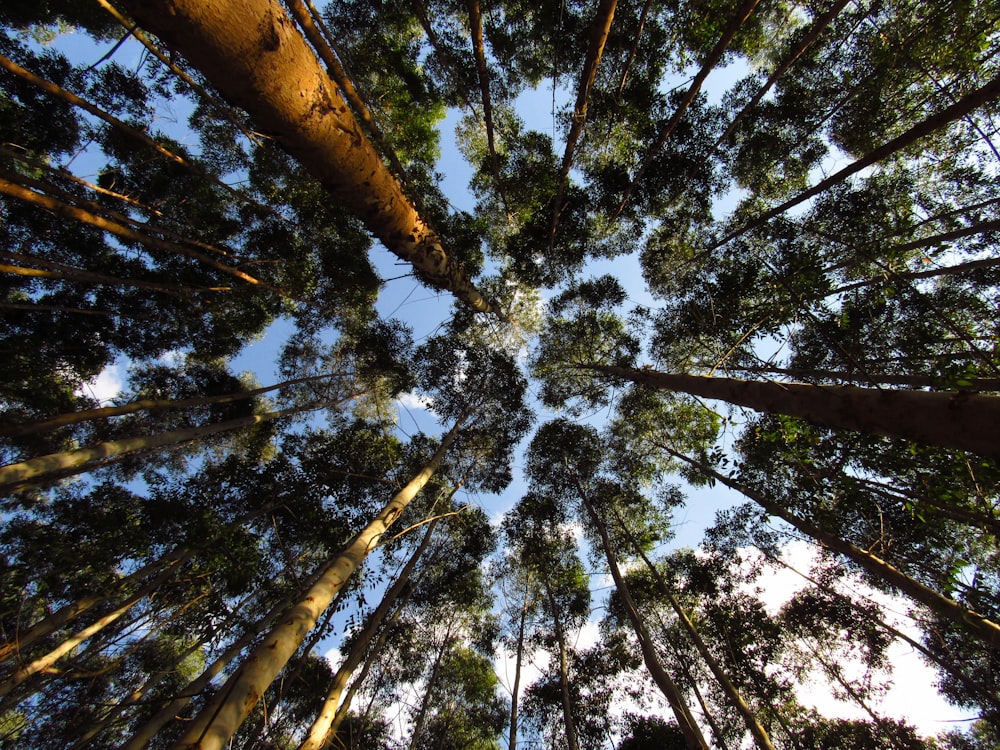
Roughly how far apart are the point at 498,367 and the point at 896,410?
9.41 m

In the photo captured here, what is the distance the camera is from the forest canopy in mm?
6180

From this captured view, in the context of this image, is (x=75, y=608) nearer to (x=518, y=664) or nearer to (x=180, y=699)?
(x=180, y=699)

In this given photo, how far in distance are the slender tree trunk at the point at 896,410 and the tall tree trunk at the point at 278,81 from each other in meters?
3.72

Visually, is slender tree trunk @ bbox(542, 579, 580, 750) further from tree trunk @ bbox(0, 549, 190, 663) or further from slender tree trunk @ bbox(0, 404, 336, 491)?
slender tree trunk @ bbox(0, 404, 336, 491)

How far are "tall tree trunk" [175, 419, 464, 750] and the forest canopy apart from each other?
5.22 feet

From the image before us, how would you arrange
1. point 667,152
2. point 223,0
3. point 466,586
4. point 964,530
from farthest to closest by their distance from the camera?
point 466,586
point 667,152
point 964,530
point 223,0

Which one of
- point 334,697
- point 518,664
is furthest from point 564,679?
point 334,697

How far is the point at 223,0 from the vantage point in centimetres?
163

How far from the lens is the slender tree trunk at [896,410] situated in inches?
71.6

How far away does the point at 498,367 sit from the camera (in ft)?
37.1

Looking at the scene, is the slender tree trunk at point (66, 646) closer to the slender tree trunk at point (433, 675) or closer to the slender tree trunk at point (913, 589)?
the slender tree trunk at point (433, 675)

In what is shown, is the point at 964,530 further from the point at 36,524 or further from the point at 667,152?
the point at 36,524

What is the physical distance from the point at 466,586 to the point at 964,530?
1099 cm

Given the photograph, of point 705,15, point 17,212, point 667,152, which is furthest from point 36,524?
point 705,15
